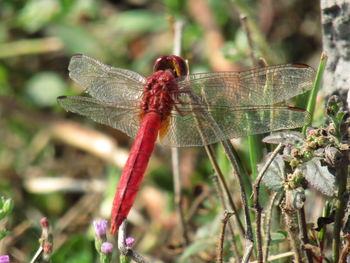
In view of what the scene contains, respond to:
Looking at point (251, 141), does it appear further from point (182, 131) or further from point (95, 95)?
point (95, 95)

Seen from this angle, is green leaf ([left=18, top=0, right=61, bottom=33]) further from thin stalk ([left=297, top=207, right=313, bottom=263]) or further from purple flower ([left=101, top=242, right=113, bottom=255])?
thin stalk ([left=297, top=207, right=313, bottom=263])

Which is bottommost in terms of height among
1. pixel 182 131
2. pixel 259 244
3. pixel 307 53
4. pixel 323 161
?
pixel 259 244

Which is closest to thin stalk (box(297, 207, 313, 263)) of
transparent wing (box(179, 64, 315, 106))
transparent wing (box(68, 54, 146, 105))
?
transparent wing (box(179, 64, 315, 106))

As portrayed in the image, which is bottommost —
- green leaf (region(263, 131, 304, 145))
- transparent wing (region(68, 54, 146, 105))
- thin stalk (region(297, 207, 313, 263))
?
thin stalk (region(297, 207, 313, 263))

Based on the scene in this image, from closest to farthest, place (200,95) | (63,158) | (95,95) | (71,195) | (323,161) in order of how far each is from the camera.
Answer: (323,161) < (200,95) < (95,95) < (71,195) < (63,158)

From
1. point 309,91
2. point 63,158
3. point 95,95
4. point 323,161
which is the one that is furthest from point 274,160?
point 63,158

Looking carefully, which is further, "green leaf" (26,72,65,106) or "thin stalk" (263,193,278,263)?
"green leaf" (26,72,65,106)
